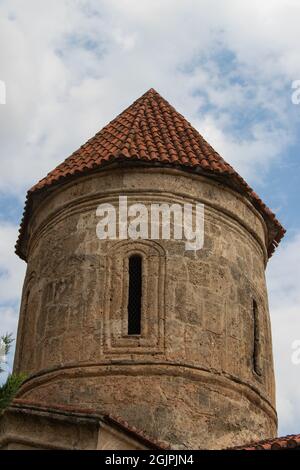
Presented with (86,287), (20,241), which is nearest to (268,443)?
(86,287)

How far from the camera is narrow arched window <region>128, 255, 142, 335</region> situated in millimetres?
10938

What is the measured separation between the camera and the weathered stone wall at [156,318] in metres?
10.4

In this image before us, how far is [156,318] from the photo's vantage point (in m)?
10.9

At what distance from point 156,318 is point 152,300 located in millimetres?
259

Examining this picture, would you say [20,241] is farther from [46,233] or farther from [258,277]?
[258,277]

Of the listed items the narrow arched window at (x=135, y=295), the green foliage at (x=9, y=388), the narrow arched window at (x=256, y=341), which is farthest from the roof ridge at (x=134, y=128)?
the green foliage at (x=9, y=388)

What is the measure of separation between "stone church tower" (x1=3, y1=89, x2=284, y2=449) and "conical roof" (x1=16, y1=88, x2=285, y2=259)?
1.0 inches

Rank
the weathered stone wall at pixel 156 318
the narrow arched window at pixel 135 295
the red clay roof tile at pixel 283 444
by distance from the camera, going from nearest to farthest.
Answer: the red clay roof tile at pixel 283 444 < the weathered stone wall at pixel 156 318 < the narrow arched window at pixel 135 295

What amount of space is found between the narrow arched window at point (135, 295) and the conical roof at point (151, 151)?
139cm

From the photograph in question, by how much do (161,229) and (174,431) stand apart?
104 inches

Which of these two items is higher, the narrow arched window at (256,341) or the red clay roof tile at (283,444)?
the narrow arched window at (256,341)

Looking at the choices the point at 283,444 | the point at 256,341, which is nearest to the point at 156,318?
the point at 256,341

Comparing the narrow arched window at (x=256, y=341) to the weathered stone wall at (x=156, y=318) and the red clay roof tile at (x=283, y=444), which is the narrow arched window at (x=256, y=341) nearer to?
the weathered stone wall at (x=156, y=318)

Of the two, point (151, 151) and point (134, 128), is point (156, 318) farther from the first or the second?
point (134, 128)
